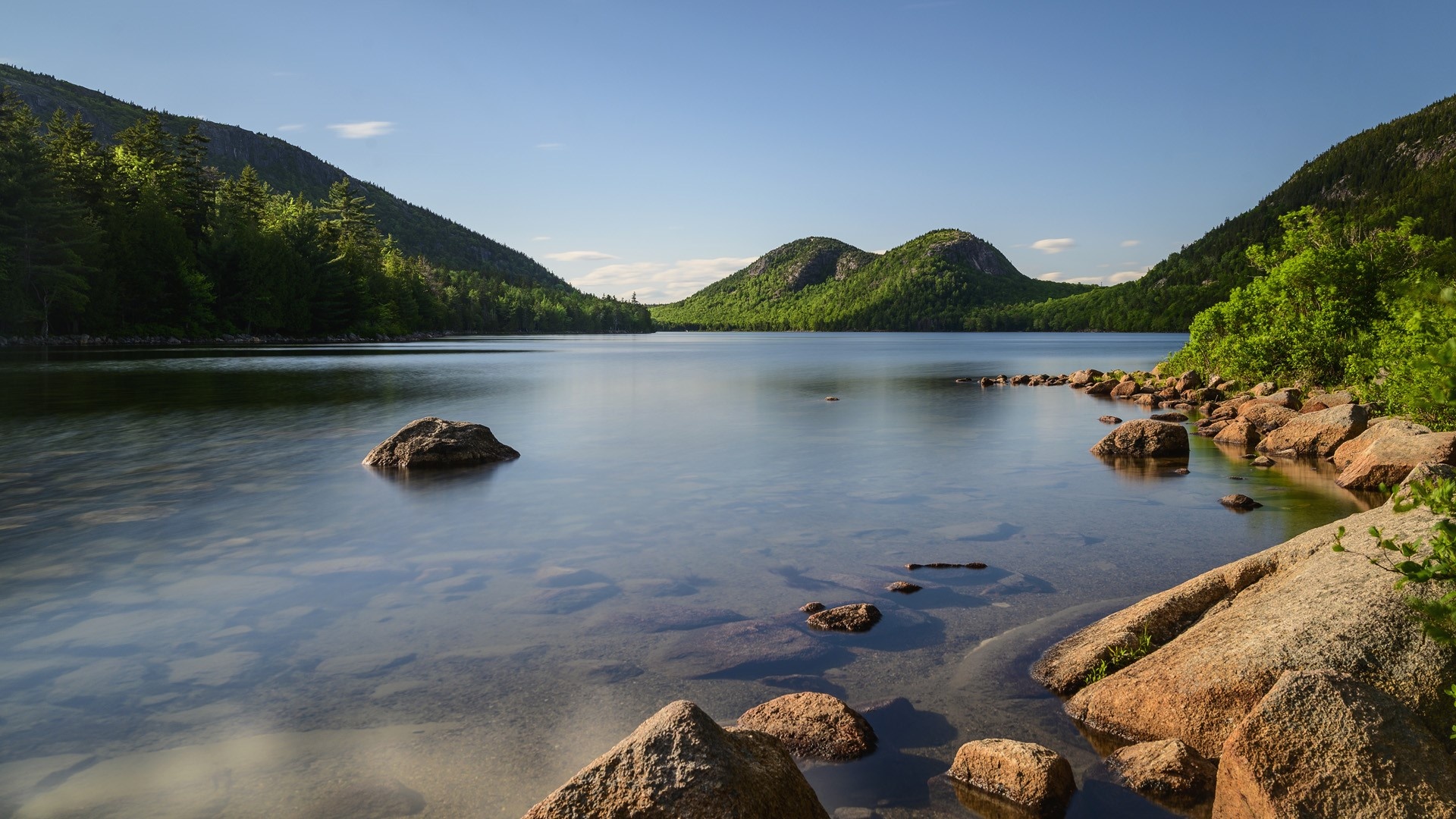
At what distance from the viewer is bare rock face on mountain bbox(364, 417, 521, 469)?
19.8 m

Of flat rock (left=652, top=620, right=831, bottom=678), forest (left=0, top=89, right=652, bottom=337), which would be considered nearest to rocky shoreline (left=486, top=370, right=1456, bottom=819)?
flat rock (left=652, top=620, right=831, bottom=678)

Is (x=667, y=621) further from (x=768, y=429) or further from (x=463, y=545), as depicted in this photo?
(x=768, y=429)

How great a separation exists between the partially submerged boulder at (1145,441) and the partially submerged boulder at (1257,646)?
534 inches

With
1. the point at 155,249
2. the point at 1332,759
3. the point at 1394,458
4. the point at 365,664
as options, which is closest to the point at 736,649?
the point at 365,664

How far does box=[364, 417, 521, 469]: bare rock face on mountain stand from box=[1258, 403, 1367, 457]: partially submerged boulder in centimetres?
2105

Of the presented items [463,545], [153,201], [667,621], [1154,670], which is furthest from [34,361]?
[1154,670]

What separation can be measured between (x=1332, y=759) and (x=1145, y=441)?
706 inches

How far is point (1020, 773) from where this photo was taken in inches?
227

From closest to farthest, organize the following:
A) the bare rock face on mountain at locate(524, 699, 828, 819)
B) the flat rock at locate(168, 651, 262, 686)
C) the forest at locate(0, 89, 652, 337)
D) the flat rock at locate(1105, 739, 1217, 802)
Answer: the bare rock face on mountain at locate(524, 699, 828, 819)
the flat rock at locate(1105, 739, 1217, 802)
the flat rock at locate(168, 651, 262, 686)
the forest at locate(0, 89, 652, 337)

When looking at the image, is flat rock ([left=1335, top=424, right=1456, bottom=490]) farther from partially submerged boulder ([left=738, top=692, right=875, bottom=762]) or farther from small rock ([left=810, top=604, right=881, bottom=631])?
partially submerged boulder ([left=738, top=692, right=875, bottom=762])

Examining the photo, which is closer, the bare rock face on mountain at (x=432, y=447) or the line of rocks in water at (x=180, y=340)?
the bare rock face on mountain at (x=432, y=447)

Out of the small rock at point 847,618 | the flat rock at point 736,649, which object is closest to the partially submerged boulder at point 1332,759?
the flat rock at point 736,649

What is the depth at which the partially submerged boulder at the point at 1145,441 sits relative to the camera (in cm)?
2092

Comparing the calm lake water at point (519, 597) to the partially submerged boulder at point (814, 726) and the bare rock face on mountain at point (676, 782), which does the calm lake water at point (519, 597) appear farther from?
the bare rock face on mountain at point (676, 782)
